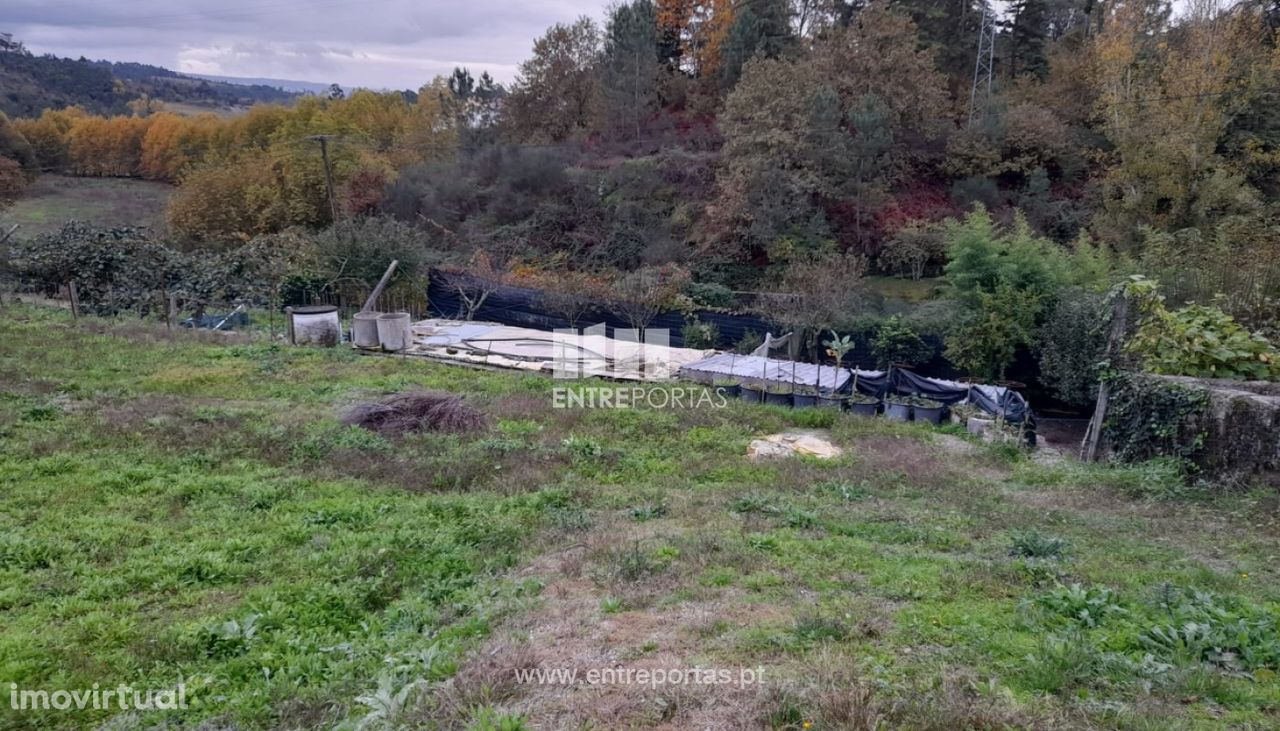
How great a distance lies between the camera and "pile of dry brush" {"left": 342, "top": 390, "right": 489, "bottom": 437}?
9.39 m

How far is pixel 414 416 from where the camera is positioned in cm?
965

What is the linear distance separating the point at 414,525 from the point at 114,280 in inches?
678

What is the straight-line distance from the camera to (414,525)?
620cm

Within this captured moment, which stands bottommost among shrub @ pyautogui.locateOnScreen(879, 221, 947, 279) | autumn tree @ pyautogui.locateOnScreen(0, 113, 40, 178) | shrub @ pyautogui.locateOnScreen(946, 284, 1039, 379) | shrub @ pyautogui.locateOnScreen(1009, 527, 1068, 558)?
shrub @ pyautogui.locateOnScreen(1009, 527, 1068, 558)

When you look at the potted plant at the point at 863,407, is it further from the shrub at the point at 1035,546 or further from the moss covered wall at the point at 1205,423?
the shrub at the point at 1035,546

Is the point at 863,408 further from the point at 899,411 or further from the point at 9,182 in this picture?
the point at 9,182

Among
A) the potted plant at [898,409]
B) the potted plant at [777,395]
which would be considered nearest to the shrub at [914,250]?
the potted plant at [898,409]

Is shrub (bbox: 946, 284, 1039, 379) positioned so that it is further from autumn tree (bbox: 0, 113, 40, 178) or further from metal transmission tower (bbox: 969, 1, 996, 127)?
autumn tree (bbox: 0, 113, 40, 178)

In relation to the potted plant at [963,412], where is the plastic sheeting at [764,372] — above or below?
above

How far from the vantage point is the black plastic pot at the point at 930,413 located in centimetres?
1211

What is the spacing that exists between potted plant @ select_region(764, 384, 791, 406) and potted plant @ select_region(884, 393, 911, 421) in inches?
63.9

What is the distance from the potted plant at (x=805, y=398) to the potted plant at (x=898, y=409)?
1.19 metres

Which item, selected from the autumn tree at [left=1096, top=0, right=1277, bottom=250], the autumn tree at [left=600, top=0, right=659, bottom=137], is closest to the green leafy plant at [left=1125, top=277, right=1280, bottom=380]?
the autumn tree at [left=1096, top=0, right=1277, bottom=250]

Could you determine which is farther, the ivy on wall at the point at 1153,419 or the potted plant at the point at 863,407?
the potted plant at the point at 863,407
